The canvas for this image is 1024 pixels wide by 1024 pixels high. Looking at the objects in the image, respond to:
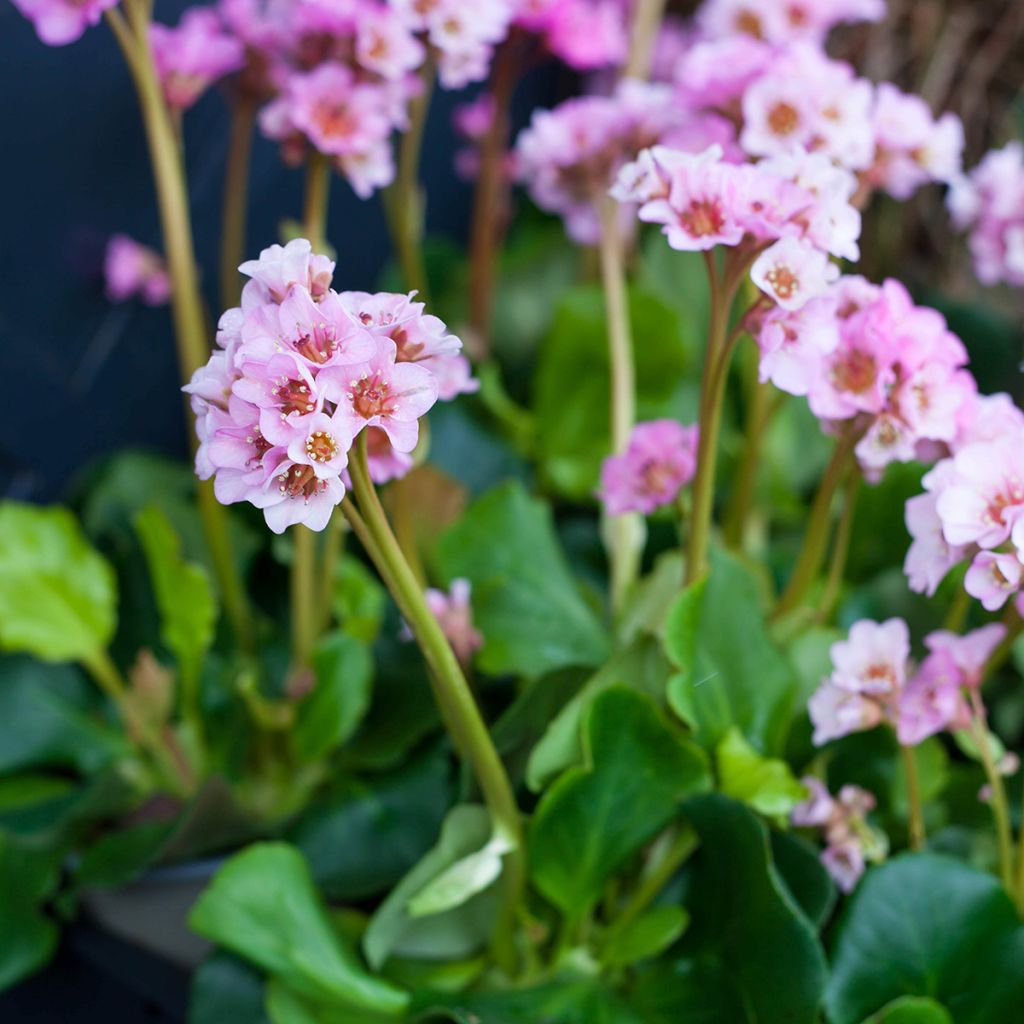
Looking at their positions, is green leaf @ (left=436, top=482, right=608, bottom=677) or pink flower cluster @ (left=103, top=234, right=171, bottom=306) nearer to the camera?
green leaf @ (left=436, top=482, right=608, bottom=677)

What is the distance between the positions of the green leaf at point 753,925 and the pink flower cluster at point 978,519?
13 centimetres

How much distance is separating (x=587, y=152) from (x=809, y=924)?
418 mm

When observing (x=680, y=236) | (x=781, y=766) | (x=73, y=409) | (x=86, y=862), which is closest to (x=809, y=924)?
(x=781, y=766)

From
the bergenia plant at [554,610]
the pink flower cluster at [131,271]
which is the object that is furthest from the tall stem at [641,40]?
the pink flower cluster at [131,271]

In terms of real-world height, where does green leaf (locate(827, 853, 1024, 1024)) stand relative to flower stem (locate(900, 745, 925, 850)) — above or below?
below

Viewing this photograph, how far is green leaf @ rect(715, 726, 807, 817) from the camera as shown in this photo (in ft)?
1.53

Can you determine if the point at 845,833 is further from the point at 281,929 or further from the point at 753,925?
the point at 281,929

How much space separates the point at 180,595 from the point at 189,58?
0.93 ft

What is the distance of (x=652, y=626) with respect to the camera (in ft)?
1.80

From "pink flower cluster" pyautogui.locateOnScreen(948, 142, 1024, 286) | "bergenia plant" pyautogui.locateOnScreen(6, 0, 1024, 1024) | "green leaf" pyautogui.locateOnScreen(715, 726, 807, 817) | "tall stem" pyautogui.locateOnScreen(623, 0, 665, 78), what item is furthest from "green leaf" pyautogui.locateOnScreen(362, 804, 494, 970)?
"tall stem" pyautogui.locateOnScreen(623, 0, 665, 78)

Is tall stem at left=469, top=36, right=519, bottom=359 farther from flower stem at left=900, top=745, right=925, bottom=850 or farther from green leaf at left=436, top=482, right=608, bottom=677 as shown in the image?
flower stem at left=900, top=745, right=925, bottom=850

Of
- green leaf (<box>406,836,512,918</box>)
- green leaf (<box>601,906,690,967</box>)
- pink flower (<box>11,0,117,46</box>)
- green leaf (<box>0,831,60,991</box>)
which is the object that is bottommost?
green leaf (<box>0,831,60,991</box>)

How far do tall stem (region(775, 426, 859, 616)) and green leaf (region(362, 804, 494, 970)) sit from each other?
198 mm

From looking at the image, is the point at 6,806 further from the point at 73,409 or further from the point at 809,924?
the point at 809,924
